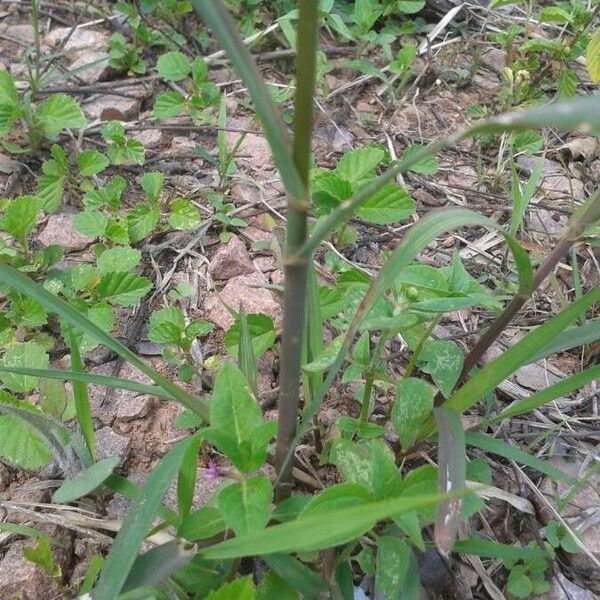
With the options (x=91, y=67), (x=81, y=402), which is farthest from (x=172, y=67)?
(x=81, y=402)

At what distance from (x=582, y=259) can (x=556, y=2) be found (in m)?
1.05

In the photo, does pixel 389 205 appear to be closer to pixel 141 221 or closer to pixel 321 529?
pixel 141 221

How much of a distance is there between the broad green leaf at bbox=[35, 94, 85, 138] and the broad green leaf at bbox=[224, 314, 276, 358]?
2.30 ft

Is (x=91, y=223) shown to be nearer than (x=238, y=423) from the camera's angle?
No

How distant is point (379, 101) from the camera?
1739mm

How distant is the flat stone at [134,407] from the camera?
1106 millimetres

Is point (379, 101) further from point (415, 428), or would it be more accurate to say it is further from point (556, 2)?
point (415, 428)

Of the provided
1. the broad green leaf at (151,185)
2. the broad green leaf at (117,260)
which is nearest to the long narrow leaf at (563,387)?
the broad green leaf at (117,260)

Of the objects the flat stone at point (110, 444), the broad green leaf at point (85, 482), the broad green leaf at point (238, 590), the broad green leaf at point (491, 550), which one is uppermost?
the broad green leaf at point (85, 482)

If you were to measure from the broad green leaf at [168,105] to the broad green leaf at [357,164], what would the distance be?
569mm

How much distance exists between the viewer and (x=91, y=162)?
4.58ft

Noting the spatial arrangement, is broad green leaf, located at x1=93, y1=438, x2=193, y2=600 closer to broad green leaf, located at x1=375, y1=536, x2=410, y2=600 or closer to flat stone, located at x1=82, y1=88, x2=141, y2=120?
broad green leaf, located at x1=375, y1=536, x2=410, y2=600

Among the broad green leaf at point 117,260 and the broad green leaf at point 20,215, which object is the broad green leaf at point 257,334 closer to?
the broad green leaf at point 117,260

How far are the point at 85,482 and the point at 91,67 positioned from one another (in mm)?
1270
